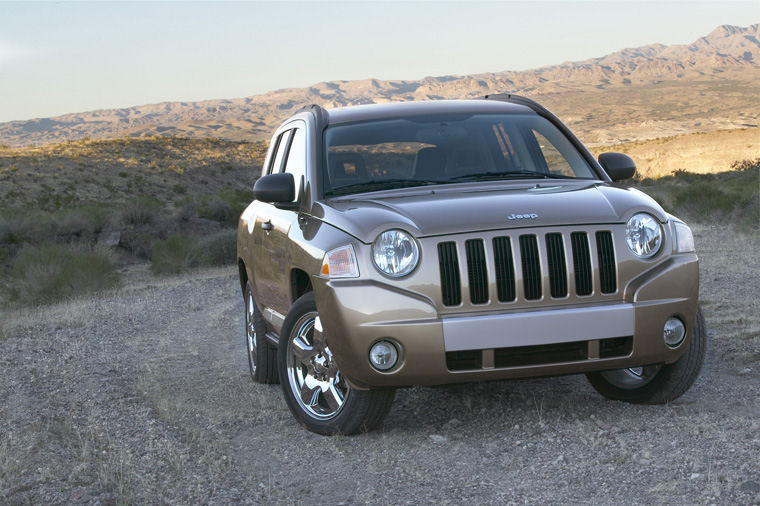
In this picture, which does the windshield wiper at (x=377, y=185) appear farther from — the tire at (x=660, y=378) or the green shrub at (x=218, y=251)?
the green shrub at (x=218, y=251)

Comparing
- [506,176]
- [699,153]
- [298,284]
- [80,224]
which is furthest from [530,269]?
[699,153]

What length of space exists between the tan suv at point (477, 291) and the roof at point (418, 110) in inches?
26.6

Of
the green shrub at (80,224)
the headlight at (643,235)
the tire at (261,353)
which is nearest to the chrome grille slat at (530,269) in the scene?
the headlight at (643,235)

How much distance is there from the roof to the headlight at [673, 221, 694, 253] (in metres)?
1.74

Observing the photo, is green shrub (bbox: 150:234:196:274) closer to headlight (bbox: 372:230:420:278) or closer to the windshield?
the windshield

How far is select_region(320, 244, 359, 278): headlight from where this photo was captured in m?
4.51

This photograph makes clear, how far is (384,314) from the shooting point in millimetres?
4395

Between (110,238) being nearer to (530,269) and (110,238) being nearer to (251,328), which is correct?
(251,328)

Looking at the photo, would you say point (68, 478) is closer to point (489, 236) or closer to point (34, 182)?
point (489, 236)

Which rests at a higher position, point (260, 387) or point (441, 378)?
point (441, 378)

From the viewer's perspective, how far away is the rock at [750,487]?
3670 millimetres

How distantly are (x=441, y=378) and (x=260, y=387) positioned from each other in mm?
2779

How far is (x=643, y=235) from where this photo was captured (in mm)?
4633

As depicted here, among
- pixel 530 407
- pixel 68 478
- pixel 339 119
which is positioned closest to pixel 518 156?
pixel 339 119
